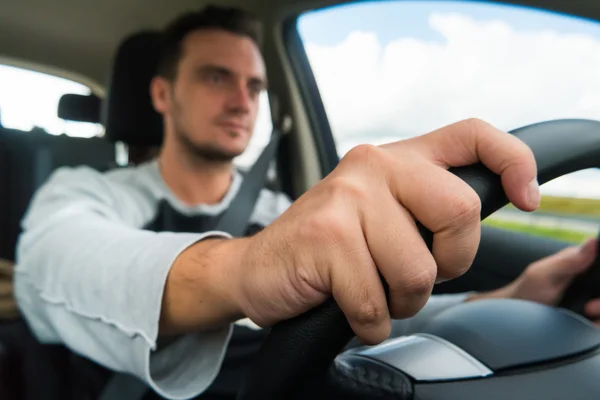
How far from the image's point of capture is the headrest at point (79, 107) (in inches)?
61.8

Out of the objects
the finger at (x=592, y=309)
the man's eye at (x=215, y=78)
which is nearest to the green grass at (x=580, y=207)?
the finger at (x=592, y=309)

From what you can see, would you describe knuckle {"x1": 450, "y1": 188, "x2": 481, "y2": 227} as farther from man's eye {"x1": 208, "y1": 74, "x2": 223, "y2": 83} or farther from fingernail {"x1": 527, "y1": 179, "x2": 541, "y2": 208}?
man's eye {"x1": 208, "y1": 74, "x2": 223, "y2": 83}

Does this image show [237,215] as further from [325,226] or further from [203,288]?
[325,226]

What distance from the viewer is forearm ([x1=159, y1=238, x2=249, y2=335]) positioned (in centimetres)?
44

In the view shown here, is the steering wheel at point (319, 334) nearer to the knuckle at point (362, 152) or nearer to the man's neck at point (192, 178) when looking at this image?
the knuckle at point (362, 152)

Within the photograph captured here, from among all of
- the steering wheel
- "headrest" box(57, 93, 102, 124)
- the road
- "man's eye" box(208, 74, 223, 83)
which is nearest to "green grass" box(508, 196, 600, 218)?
the road

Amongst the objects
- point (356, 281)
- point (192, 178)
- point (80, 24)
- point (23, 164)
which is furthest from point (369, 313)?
point (80, 24)

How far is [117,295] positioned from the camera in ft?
1.86

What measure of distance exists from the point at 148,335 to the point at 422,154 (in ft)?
1.13

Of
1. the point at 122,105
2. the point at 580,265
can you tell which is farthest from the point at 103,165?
the point at 580,265

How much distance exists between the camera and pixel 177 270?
0.51 m

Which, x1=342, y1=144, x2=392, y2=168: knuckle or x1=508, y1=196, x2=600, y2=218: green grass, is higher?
x1=342, y1=144, x2=392, y2=168: knuckle

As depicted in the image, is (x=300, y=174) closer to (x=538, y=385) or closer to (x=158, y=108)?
(x=158, y=108)

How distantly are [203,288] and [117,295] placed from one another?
147 millimetres
